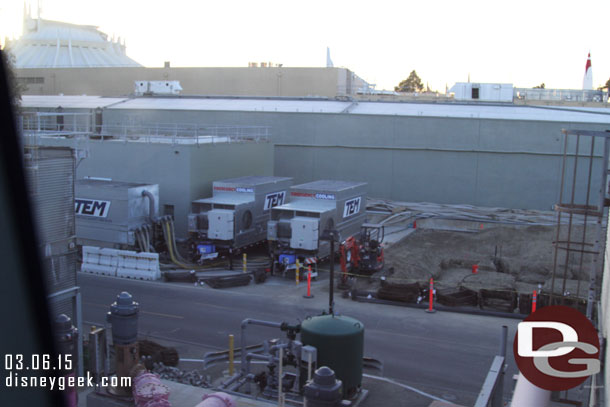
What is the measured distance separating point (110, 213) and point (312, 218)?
7.74 meters

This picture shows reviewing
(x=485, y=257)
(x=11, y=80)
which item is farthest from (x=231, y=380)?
(x=485, y=257)

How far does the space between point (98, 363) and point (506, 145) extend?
27862 mm

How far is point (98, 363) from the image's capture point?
438 inches

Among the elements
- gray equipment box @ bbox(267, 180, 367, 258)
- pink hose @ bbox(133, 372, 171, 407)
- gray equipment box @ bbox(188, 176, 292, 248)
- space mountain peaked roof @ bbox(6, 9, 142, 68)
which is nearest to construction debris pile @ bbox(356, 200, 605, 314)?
gray equipment box @ bbox(267, 180, 367, 258)

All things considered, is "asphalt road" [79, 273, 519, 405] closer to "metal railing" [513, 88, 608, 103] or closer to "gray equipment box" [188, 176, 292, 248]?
"gray equipment box" [188, 176, 292, 248]

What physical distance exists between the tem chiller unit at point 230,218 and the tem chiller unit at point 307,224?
1.67 meters

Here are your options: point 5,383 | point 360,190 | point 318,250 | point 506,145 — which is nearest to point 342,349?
point 5,383

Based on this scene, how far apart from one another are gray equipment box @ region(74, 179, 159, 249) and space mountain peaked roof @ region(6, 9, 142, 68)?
149 ft

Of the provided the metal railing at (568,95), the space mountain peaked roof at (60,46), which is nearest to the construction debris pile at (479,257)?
the metal railing at (568,95)

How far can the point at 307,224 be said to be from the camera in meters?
22.3

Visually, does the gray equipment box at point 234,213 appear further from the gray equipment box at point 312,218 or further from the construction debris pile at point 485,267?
the construction debris pile at point 485,267

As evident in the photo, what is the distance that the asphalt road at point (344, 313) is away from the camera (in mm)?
14077

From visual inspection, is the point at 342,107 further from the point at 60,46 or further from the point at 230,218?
the point at 60,46

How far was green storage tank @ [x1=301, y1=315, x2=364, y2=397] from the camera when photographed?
462 inches
